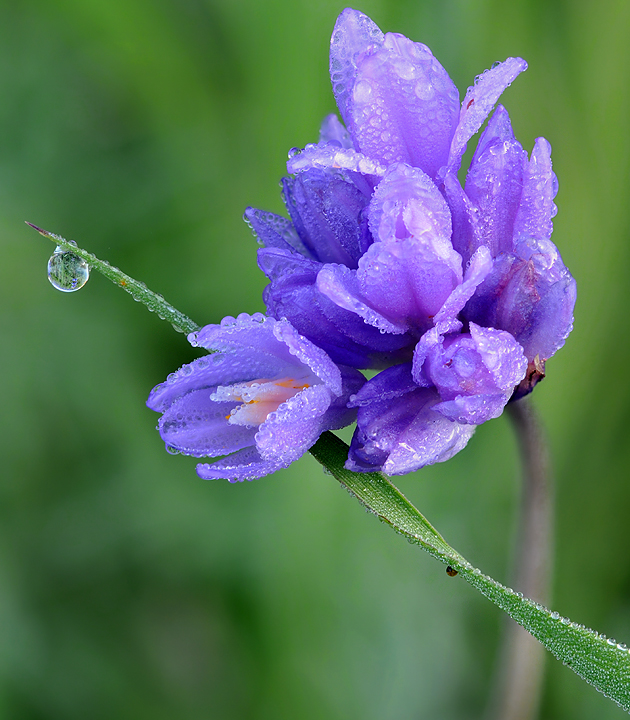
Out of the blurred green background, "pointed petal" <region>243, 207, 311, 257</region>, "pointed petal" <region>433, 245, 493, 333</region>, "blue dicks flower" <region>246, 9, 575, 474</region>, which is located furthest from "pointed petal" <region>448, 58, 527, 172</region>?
the blurred green background

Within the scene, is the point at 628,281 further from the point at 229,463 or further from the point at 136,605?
the point at 136,605

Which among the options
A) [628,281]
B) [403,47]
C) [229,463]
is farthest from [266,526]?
[403,47]

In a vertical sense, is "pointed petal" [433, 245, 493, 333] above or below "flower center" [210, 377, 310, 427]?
above

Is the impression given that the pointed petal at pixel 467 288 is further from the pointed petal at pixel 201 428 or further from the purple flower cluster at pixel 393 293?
the pointed petal at pixel 201 428

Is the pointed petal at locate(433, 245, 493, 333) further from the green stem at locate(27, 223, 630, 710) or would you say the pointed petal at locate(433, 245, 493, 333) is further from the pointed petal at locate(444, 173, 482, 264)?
the green stem at locate(27, 223, 630, 710)

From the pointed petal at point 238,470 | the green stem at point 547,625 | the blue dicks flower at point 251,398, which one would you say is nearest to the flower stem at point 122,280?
the blue dicks flower at point 251,398

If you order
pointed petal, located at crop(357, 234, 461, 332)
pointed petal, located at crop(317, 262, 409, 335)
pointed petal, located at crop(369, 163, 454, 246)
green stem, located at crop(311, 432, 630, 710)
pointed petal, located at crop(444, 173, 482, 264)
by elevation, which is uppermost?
pointed petal, located at crop(444, 173, 482, 264)
